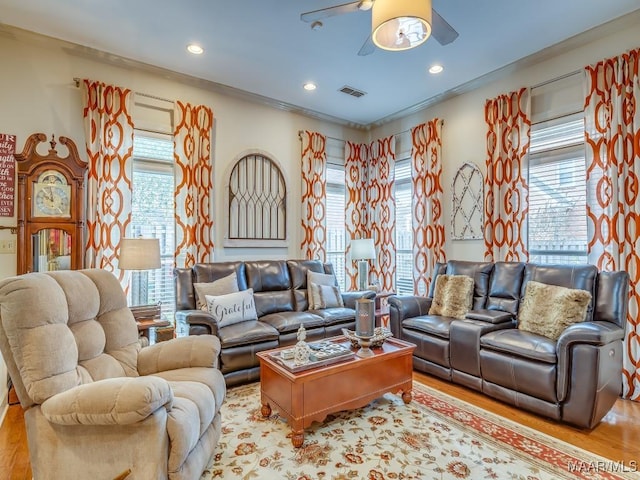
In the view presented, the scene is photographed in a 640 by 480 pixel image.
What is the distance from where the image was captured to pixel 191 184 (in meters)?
4.02

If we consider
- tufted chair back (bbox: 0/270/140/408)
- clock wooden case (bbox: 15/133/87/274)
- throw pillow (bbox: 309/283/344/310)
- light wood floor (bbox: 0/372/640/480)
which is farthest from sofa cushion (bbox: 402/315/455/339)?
clock wooden case (bbox: 15/133/87/274)

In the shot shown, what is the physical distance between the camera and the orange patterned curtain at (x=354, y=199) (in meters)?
5.59

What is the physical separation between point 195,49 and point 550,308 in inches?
163

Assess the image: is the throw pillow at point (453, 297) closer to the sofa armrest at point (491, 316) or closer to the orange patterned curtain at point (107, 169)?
the sofa armrest at point (491, 316)

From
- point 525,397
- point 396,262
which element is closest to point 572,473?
point 525,397

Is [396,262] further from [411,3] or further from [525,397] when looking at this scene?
[411,3]

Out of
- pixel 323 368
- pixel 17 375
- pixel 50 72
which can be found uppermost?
pixel 50 72

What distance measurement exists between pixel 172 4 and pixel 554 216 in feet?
13.5

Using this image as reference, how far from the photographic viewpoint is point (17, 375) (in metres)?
1.53

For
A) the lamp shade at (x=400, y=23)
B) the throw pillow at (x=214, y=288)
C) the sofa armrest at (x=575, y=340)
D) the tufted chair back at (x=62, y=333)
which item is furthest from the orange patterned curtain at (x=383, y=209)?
the tufted chair back at (x=62, y=333)

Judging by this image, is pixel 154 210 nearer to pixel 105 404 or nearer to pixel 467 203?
pixel 105 404

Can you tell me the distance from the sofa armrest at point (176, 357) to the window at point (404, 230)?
3.52m

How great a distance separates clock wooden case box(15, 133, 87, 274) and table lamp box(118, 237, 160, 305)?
1.80 ft

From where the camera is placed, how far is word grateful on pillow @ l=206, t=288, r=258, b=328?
3328 millimetres
